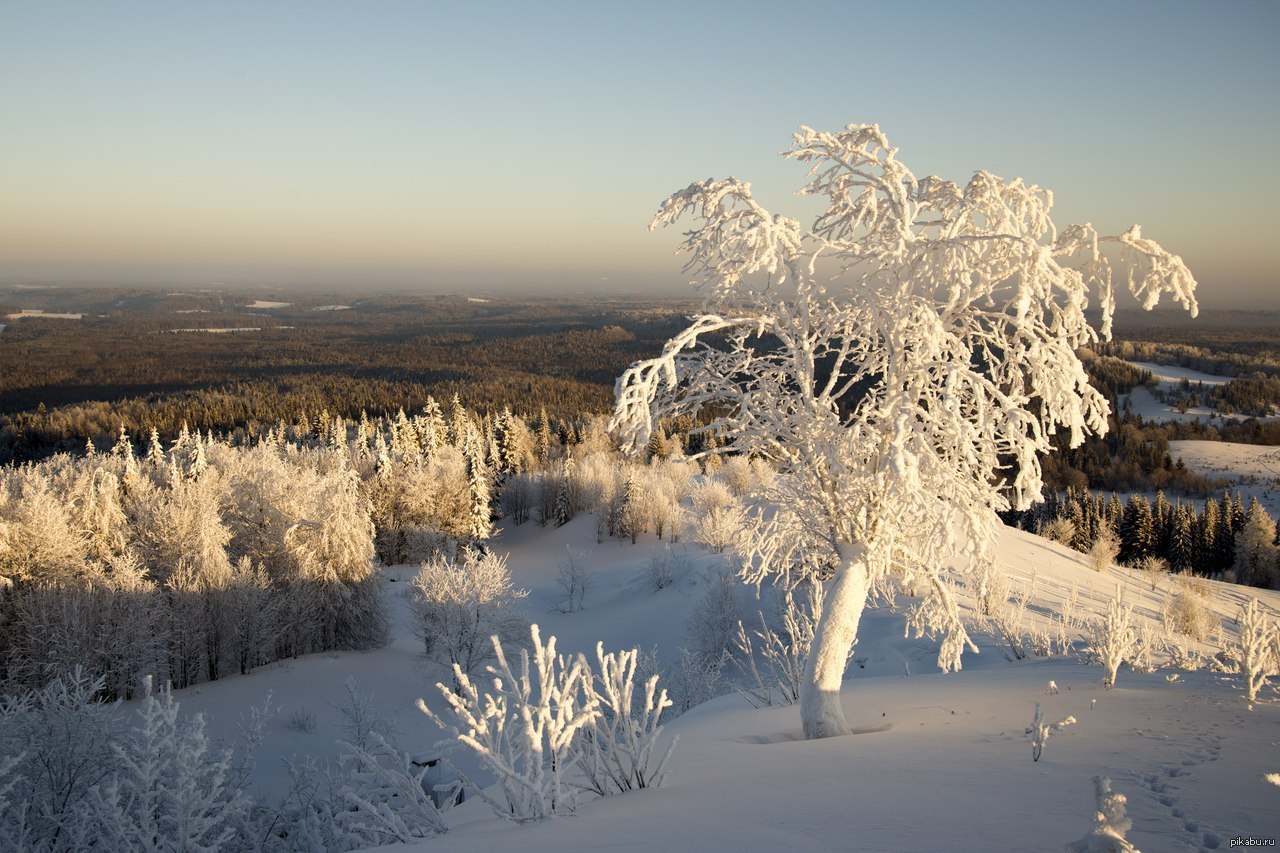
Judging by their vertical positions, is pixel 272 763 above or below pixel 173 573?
below

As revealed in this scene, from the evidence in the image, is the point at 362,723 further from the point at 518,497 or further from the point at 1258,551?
the point at 1258,551

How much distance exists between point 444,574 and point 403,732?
6348 millimetres

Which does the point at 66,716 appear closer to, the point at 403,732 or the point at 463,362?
the point at 403,732

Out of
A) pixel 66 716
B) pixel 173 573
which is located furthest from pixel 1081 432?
pixel 173 573

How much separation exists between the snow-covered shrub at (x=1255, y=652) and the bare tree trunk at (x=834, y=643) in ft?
11.0

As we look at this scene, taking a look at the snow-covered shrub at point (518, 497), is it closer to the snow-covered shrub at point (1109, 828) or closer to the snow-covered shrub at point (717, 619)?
the snow-covered shrub at point (717, 619)

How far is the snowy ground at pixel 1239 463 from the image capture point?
75625 millimetres

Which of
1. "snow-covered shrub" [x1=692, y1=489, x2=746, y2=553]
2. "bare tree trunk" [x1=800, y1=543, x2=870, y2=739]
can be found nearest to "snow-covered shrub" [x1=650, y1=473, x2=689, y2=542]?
"snow-covered shrub" [x1=692, y1=489, x2=746, y2=553]

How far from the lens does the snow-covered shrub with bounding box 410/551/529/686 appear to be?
23.2m

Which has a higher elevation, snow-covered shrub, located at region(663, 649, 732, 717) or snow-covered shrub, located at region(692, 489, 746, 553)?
snow-covered shrub, located at region(663, 649, 732, 717)

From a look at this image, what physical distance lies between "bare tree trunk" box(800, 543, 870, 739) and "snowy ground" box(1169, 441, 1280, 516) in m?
93.1

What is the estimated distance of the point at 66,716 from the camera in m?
9.24

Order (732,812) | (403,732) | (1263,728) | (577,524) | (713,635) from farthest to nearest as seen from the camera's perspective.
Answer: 1. (577,524)
2. (713,635)
3. (403,732)
4. (1263,728)
5. (732,812)

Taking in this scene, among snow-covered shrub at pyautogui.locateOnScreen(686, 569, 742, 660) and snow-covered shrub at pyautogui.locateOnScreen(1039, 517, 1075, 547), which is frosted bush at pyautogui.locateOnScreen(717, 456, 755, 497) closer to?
snow-covered shrub at pyautogui.locateOnScreen(686, 569, 742, 660)
